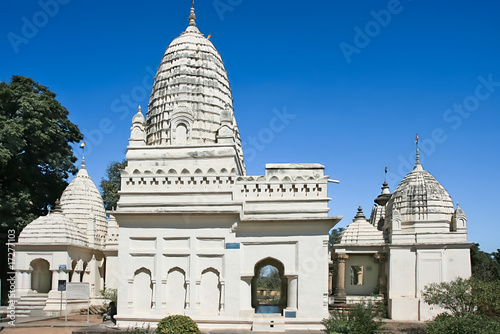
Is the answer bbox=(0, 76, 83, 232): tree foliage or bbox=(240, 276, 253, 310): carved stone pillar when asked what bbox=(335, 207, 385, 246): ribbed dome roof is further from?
bbox=(0, 76, 83, 232): tree foliage

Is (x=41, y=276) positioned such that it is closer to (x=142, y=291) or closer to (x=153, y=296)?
(x=142, y=291)

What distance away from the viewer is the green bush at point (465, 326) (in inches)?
A: 644

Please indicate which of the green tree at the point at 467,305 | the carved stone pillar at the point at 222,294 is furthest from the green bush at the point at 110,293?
the green tree at the point at 467,305

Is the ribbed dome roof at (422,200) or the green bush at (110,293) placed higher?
the ribbed dome roof at (422,200)

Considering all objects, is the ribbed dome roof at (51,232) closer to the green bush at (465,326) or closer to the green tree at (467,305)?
the green tree at (467,305)

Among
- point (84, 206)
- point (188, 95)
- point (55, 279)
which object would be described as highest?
point (188, 95)

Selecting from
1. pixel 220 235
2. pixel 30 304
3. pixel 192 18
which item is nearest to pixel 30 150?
pixel 30 304

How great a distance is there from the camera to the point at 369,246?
26672 mm

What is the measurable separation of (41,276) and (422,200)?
22.0m

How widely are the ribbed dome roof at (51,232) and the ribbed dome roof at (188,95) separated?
746 centimetres

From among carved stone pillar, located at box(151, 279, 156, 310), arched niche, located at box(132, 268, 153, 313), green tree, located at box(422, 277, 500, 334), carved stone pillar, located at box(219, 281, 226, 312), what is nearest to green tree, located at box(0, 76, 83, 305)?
arched niche, located at box(132, 268, 153, 313)

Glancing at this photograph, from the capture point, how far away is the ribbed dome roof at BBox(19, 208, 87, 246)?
2728cm

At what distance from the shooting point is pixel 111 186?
156 feet

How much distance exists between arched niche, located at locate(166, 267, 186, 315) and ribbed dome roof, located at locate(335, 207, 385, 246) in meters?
10.00
